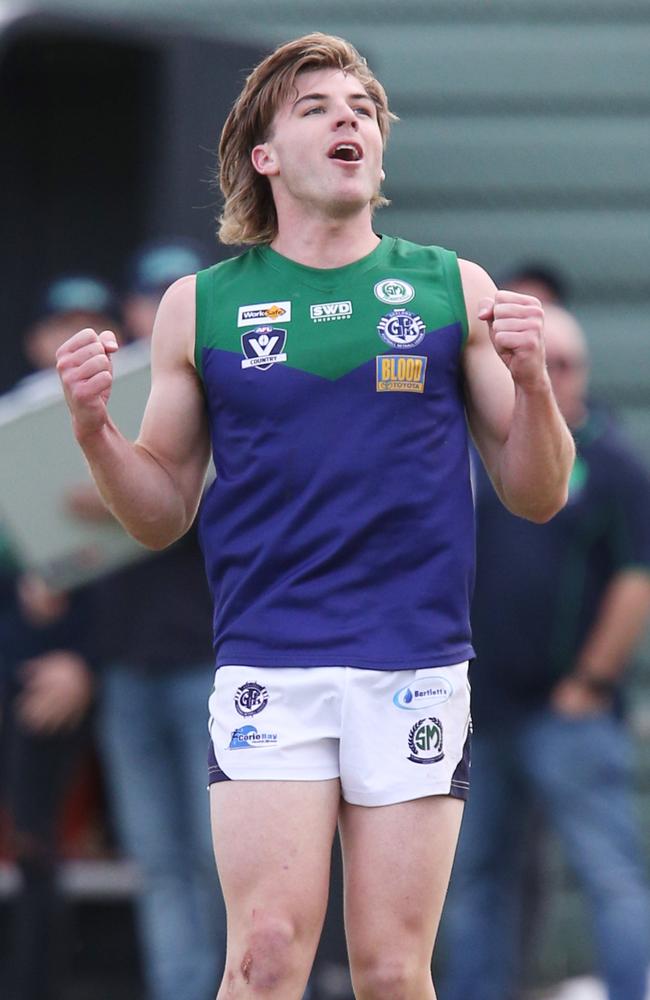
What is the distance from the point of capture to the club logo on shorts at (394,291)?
12.1 feet

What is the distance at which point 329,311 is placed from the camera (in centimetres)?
369

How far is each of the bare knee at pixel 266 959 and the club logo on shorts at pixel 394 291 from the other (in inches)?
46.3

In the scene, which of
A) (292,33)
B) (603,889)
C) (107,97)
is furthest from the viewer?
(107,97)

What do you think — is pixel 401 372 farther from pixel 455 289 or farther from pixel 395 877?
pixel 395 877

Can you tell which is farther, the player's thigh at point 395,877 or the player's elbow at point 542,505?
the player's elbow at point 542,505

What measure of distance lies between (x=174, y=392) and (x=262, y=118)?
1.91 ft

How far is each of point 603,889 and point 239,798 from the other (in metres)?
2.65

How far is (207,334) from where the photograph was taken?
12.2 feet

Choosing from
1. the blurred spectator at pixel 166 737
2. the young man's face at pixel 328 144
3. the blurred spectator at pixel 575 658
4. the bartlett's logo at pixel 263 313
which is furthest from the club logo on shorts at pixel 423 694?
the blurred spectator at pixel 166 737

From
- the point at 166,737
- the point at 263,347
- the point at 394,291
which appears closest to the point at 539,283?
the point at 166,737

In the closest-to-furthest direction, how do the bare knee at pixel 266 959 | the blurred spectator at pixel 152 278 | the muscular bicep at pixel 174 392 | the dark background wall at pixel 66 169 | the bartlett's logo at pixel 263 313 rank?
the bare knee at pixel 266 959 → the bartlett's logo at pixel 263 313 → the muscular bicep at pixel 174 392 → the blurred spectator at pixel 152 278 → the dark background wall at pixel 66 169

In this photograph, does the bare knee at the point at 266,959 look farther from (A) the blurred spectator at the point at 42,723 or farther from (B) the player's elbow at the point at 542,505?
(A) the blurred spectator at the point at 42,723

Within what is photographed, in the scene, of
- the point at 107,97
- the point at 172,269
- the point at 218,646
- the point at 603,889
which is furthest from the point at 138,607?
the point at 107,97

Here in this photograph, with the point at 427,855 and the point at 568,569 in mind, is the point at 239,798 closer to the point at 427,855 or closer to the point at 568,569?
the point at 427,855
